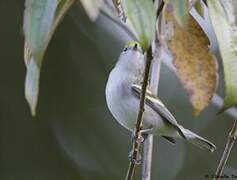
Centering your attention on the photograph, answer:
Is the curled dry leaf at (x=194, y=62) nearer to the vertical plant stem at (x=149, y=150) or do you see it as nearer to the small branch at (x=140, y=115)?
the small branch at (x=140, y=115)

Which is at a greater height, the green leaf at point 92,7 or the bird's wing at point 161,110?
the green leaf at point 92,7

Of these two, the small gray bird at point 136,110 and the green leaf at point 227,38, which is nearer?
the green leaf at point 227,38

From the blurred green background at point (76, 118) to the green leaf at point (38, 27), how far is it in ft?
5.80

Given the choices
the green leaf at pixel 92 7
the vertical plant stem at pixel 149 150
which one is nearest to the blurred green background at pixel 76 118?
the vertical plant stem at pixel 149 150

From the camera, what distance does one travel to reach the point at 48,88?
2662mm

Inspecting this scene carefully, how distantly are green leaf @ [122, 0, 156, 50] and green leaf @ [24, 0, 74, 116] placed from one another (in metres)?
0.09

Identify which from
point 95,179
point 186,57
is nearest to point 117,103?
point 186,57

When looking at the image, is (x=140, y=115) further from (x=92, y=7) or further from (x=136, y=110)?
(x=136, y=110)

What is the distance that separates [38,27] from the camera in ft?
2.13

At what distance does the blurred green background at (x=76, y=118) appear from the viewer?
2.54 m

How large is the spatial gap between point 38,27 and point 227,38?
0.24 meters

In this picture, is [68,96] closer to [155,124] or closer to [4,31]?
[4,31]

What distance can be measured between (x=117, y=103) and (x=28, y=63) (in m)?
0.80

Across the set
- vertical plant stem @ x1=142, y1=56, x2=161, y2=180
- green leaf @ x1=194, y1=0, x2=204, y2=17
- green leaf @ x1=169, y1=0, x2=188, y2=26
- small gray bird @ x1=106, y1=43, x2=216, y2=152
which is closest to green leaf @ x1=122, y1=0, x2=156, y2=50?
green leaf @ x1=169, y1=0, x2=188, y2=26
